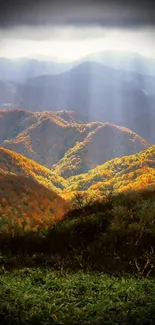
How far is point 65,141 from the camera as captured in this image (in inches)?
5915

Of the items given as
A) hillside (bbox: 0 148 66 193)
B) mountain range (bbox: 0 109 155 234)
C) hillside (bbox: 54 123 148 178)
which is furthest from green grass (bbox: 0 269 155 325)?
hillside (bbox: 54 123 148 178)

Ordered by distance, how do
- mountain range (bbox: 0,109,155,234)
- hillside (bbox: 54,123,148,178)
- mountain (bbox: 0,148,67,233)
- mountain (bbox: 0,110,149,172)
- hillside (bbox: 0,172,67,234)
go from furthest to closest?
1. mountain (bbox: 0,110,149,172)
2. hillside (bbox: 54,123,148,178)
3. mountain range (bbox: 0,109,155,234)
4. hillside (bbox: 0,172,67,234)
5. mountain (bbox: 0,148,67,233)

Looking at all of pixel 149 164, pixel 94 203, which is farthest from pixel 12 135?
pixel 94 203

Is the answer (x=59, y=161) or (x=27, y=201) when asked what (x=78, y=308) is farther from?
(x=59, y=161)

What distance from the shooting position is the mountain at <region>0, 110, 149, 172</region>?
135 m

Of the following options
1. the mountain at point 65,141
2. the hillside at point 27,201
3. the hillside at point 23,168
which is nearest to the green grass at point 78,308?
the hillside at point 27,201

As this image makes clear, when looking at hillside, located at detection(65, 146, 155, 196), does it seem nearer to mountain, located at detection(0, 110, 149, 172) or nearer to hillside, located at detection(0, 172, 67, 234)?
hillside, located at detection(0, 172, 67, 234)

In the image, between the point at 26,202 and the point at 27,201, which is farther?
the point at 27,201

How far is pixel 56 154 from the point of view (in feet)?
474

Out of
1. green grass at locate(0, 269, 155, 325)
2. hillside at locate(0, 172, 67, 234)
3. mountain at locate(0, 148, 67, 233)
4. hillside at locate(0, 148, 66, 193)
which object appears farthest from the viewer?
hillside at locate(0, 148, 66, 193)

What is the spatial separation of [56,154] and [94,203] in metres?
127

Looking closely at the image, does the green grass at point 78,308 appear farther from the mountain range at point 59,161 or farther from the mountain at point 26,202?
the mountain at point 26,202

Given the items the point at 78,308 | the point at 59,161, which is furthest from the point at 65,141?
the point at 78,308

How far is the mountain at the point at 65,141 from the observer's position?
13488cm
